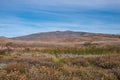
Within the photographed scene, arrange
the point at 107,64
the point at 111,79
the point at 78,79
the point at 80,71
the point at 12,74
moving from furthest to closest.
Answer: the point at 107,64 → the point at 80,71 → the point at 111,79 → the point at 78,79 → the point at 12,74

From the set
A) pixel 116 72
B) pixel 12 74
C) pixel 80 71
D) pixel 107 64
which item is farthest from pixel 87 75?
pixel 107 64

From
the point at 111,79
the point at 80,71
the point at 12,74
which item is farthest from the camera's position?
the point at 80,71

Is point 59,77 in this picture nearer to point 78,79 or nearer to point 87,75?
point 78,79

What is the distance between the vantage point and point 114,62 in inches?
764

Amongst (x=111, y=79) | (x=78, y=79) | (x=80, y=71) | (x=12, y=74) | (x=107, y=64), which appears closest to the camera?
(x=12, y=74)

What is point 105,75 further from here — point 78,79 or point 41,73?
point 41,73

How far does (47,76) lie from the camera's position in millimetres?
10883

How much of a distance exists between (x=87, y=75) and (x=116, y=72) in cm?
162

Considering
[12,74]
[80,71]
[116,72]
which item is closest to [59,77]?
[12,74]

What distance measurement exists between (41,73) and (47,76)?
59 centimetres

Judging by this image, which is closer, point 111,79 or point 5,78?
point 5,78

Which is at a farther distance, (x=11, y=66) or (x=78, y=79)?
(x=11, y=66)

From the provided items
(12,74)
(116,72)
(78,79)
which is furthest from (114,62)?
(12,74)

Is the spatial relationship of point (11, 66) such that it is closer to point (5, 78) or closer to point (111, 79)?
point (5, 78)
